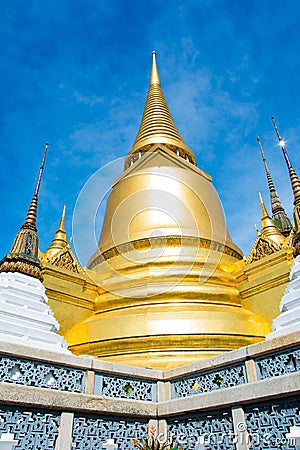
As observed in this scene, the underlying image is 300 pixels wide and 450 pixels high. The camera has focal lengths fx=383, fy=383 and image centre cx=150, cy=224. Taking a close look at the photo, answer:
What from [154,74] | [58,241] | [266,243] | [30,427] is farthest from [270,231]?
[154,74]

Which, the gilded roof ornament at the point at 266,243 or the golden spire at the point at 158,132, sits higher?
the golden spire at the point at 158,132

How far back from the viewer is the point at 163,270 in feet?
31.3

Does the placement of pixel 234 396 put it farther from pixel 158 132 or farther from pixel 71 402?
pixel 158 132

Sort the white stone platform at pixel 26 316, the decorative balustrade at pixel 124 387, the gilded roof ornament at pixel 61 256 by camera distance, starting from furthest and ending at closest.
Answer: the gilded roof ornament at pixel 61 256 < the white stone platform at pixel 26 316 < the decorative balustrade at pixel 124 387

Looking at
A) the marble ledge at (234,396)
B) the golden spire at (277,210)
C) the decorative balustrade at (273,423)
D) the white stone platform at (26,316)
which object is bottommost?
the decorative balustrade at (273,423)

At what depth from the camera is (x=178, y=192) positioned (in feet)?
39.5

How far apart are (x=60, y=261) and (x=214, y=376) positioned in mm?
6272

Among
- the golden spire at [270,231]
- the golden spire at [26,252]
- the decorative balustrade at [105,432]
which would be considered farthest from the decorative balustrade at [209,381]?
the golden spire at [270,231]

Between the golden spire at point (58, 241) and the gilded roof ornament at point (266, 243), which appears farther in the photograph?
the golden spire at point (58, 241)

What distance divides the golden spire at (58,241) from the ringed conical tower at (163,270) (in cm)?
109

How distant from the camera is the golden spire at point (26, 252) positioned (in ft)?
22.8

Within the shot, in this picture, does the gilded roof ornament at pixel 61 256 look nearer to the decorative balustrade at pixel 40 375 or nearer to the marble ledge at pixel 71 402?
the decorative balustrade at pixel 40 375

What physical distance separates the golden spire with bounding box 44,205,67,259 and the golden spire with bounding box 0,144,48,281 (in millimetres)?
2173

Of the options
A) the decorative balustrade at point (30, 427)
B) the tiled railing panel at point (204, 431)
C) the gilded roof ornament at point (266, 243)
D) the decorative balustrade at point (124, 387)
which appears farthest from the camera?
the gilded roof ornament at point (266, 243)
